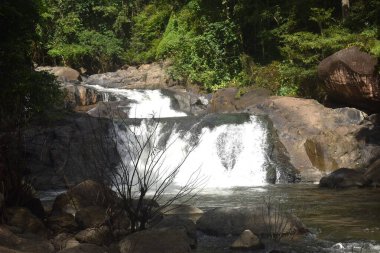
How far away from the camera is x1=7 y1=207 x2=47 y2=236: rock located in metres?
7.24

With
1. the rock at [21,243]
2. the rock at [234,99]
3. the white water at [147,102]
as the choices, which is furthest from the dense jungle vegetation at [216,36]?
the rock at [21,243]

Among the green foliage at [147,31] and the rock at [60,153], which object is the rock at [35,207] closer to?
the rock at [60,153]

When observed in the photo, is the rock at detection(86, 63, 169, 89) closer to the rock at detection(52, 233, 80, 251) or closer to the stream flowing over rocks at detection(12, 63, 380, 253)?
the stream flowing over rocks at detection(12, 63, 380, 253)

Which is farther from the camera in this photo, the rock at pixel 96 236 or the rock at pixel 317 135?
the rock at pixel 317 135

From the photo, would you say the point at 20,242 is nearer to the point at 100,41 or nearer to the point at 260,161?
the point at 260,161

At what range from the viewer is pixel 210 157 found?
1784 centimetres

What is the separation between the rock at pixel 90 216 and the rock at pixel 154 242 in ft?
3.86

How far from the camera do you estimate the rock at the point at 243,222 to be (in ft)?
26.5

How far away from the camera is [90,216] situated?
7.99 m

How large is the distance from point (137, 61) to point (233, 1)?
10.2m

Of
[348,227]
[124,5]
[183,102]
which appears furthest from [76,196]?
[124,5]

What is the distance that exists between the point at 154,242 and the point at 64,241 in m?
1.38

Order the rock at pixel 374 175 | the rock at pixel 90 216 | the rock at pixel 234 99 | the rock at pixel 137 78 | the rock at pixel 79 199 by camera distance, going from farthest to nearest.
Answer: the rock at pixel 137 78 → the rock at pixel 234 99 → the rock at pixel 374 175 → the rock at pixel 79 199 → the rock at pixel 90 216

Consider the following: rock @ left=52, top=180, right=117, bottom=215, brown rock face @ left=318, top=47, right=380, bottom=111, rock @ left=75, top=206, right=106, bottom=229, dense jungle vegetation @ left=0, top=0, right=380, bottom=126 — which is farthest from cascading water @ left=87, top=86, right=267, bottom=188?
rock @ left=75, top=206, right=106, bottom=229
